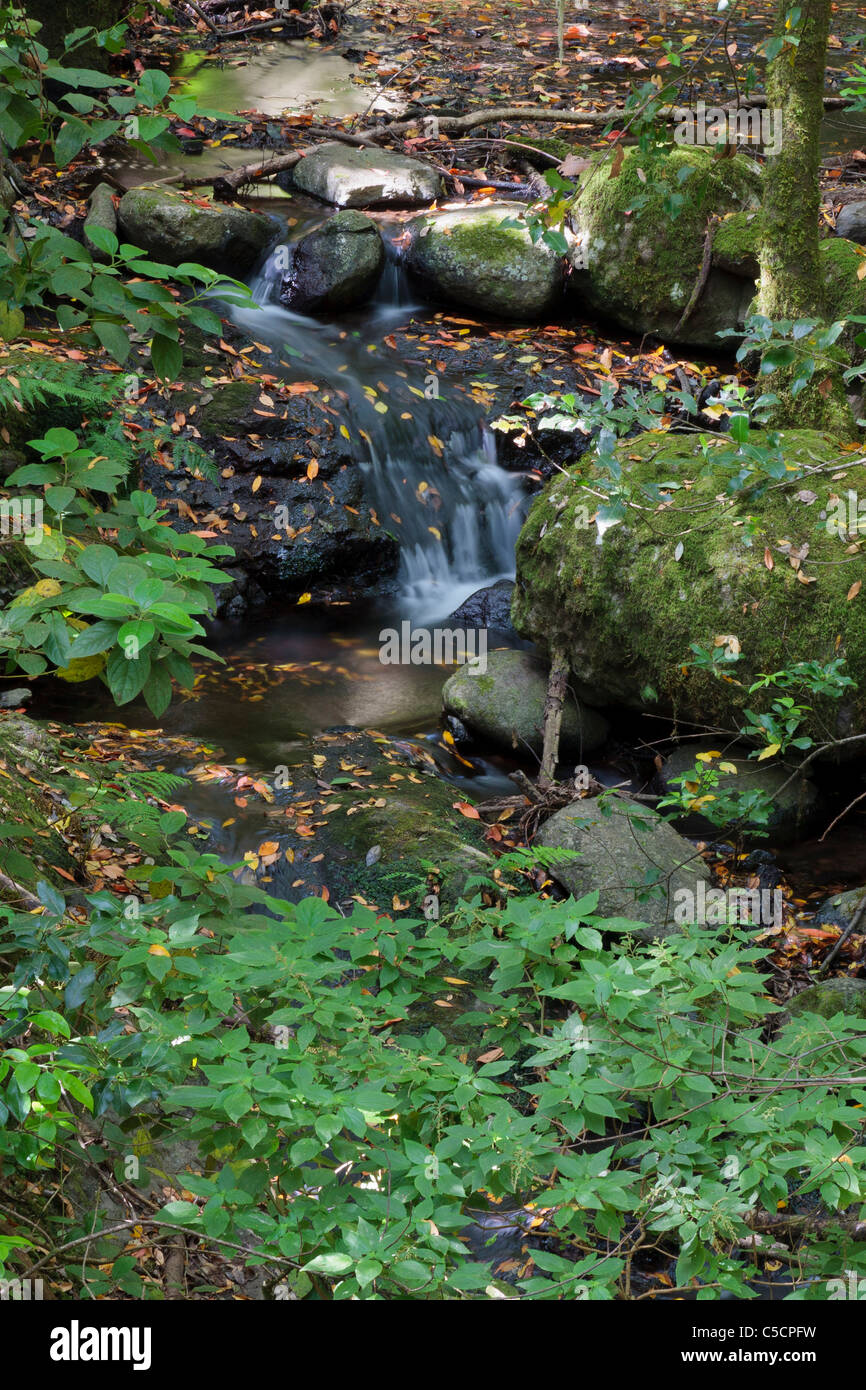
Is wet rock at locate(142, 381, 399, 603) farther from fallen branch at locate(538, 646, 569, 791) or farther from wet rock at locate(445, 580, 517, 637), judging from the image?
fallen branch at locate(538, 646, 569, 791)

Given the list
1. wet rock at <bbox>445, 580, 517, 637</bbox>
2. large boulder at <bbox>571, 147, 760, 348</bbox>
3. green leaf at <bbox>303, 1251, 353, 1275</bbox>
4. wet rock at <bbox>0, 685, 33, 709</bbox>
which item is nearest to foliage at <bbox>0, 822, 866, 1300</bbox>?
green leaf at <bbox>303, 1251, 353, 1275</bbox>

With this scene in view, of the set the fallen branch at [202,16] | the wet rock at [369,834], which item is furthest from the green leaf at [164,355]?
the fallen branch at [202,16]

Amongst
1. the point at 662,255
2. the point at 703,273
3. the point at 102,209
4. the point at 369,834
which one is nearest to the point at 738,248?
the point at 703,273

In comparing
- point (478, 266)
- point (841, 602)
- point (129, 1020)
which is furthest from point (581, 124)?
point (129, 1020)

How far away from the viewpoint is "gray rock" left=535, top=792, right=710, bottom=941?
545 cm

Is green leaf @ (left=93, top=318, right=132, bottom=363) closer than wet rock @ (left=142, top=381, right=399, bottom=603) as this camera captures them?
Yes

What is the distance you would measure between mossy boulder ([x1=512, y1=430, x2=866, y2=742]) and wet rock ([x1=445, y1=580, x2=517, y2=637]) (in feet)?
5.10

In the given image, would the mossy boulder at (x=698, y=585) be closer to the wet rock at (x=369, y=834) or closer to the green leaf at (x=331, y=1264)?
the wet rock at (x=369, y=834)

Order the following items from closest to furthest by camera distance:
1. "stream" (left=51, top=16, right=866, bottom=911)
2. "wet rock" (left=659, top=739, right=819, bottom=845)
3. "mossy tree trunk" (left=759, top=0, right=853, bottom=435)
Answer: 1. "wet rock" (left=659, top=739, right=819, bottom=845)
2. "stream" (left=51, top=16, right=866, bottom=911)
3. "mossy tree trunk" (left=759, top=0, right=853, bottom=435)

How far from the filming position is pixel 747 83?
3.84 m

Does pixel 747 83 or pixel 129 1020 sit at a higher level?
pixel 747 83

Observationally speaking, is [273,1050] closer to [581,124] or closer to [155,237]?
[155,237]

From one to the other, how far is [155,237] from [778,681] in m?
7.23

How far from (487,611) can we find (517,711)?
5.79 ft
